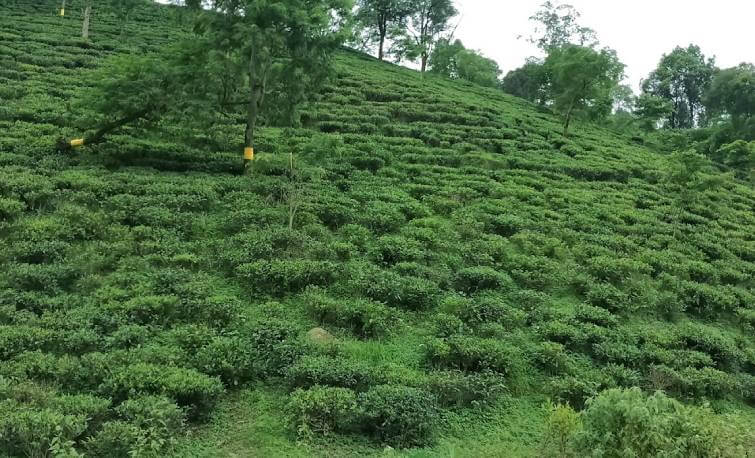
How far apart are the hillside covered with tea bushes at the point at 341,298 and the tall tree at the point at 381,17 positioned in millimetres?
31566

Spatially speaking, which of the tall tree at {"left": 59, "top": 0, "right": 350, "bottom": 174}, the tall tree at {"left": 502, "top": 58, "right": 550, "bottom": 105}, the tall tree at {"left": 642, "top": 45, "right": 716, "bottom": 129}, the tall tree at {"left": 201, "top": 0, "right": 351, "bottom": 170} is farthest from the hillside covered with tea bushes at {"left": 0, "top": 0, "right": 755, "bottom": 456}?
the tall tree at {"left": 642, "top": 45, "right": 716, "bottom": 129}

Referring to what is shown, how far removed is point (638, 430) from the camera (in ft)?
18.6

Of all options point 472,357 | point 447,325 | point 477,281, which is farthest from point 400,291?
point 472,357

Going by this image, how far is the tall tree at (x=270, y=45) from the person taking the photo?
1389cm

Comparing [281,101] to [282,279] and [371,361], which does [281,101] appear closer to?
[282,279]


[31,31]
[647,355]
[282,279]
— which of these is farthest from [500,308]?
[31,31]

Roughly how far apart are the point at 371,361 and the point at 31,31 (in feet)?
101

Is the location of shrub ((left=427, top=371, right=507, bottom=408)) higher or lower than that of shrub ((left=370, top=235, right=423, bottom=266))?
lower

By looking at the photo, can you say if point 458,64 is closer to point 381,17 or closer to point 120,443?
point 381,17

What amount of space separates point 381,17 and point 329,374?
4761cm

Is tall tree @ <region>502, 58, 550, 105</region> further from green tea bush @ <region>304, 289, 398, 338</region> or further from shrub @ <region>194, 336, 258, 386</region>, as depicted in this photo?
shrub @ <region>194, 336, 258, 386</region>

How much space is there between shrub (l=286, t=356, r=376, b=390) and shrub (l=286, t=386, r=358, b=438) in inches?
20.4

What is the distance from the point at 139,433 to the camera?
5.89 metres

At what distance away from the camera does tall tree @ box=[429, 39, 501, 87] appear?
46969mm
